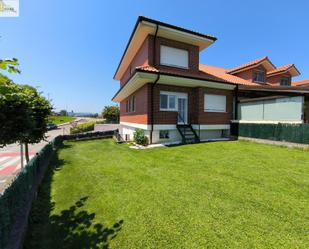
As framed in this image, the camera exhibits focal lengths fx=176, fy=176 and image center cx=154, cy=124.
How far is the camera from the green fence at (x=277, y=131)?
937 cm

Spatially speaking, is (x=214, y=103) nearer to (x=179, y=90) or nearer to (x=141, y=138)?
(x=179, y=90)

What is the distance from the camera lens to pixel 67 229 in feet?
12.5

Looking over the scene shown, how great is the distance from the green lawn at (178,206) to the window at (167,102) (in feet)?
19.1

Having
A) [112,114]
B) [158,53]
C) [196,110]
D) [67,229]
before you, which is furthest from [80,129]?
[67,229]

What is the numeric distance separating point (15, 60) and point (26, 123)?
6.06 meters

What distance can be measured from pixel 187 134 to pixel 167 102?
282 centimetres

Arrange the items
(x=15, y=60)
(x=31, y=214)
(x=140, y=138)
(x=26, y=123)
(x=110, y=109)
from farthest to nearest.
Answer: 1. (x=110, y=109)
2. (x=140, y=138)
3. (x=26, y=123)
4. (x=31, y=214)
5. (x=15, y=60)

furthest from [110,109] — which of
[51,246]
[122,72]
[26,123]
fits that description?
[51,246]

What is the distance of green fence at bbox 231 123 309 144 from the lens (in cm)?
937

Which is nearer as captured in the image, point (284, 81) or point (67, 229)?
point (67, 229)

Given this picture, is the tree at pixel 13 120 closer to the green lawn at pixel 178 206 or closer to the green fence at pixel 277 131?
the green lawn at pixel 178 206

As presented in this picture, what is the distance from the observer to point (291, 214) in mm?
3684

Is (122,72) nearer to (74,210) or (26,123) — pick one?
(26,123)

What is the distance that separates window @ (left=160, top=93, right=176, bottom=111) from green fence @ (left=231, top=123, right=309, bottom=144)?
536 cm
